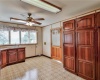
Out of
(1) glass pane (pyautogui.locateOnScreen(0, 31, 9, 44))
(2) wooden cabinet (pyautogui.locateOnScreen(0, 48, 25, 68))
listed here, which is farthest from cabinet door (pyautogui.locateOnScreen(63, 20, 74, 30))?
(1) glass pane (pyautogui.locateOnScreen(0, 31, 9, 44))

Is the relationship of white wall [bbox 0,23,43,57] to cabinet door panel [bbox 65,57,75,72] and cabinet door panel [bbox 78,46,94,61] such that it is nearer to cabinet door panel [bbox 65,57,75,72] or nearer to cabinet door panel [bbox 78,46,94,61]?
cabinet door panel [bbox 65,57,75,72]

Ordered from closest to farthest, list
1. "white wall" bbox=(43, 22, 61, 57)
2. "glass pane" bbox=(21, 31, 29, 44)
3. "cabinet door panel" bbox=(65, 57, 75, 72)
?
"cabinet door panel" bbox=(65, 57, 75, 72)
"glass pane" bbox=(21, 31, 29, 44)
"white wall" bbox=(43, 22, 61, 57)

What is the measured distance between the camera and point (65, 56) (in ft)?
11.7

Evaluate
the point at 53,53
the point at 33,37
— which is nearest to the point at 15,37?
the point at 33,37

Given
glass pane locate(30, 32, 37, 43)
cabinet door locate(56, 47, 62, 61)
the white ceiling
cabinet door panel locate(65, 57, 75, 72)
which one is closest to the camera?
the white ceiling

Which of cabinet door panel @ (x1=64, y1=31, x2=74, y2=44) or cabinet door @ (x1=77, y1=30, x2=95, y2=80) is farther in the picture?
cabinet door panel @ (x1=64, y1=31, x2=74, y2=44)

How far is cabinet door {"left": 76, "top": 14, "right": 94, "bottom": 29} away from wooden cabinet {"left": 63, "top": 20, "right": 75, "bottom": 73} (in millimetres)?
287

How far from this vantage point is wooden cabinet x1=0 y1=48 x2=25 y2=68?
12.5 feet

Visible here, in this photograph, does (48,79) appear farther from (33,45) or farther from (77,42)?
(33,45)

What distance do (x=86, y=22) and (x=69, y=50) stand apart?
1352mm

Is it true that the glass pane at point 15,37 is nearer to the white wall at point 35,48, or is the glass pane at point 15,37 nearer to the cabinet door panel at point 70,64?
the white wall at point 35,48

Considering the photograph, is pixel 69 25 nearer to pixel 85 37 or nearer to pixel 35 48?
pixel 85 37

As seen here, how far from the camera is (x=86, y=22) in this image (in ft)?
8.95

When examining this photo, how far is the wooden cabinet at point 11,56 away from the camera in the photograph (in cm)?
381
